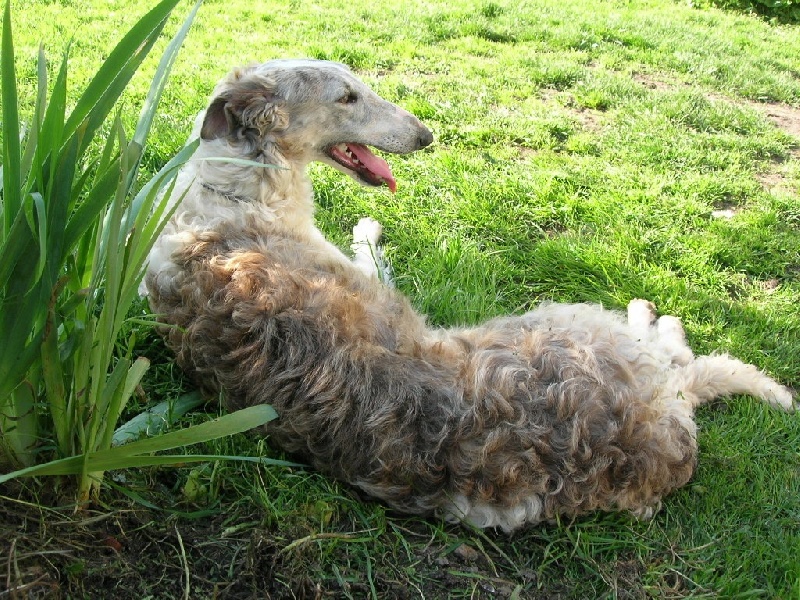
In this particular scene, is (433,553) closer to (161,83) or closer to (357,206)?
(161,83)

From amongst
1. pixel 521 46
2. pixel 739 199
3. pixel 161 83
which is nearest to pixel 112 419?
pixel 161 83

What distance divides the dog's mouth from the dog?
0.65 metres

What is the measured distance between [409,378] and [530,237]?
261 centimetres

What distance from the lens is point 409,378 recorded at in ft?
9.87

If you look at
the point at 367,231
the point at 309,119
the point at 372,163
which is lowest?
the point at 367,231

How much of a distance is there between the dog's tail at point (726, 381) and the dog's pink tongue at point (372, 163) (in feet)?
6.36

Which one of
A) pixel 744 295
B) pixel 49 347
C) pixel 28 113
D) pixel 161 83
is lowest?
pixel 744 295

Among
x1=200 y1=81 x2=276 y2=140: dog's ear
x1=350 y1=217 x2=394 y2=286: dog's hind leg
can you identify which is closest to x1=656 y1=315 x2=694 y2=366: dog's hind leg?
x1=350 y1=217 x2=394 y2=286: dog's hind leg

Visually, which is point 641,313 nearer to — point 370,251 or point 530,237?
point 530,237

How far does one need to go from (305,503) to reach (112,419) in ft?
2.75

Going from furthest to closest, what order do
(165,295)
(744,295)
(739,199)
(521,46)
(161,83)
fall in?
(521,46) → (739,199) → (744,295) → (165,295) → (161,83)

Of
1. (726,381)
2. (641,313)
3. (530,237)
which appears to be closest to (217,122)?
(530,237)

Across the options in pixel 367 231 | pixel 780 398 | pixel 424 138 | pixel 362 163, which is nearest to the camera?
pixel 780 398

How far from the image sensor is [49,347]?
2182 millimetres
